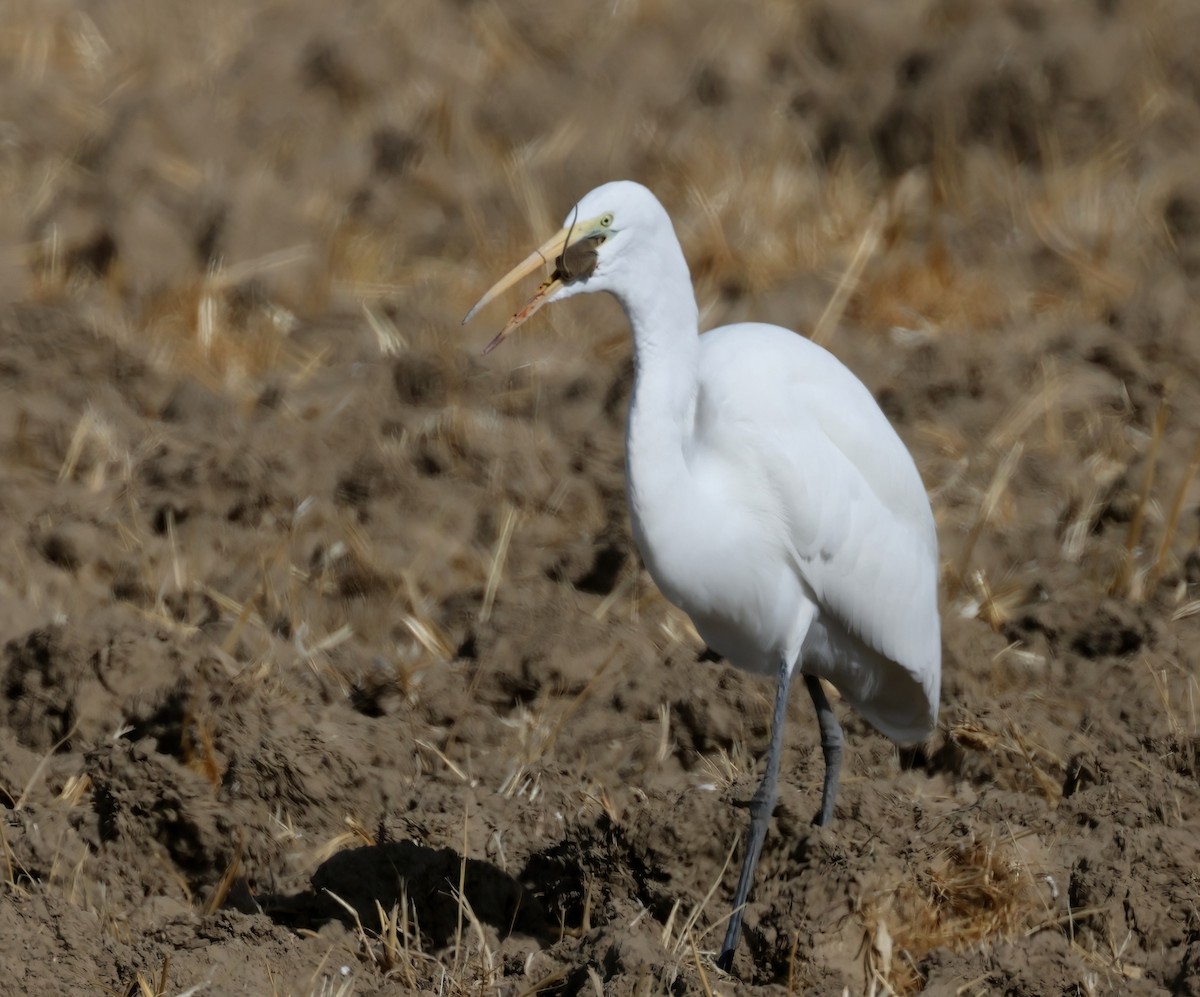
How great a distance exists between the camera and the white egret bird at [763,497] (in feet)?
11.8

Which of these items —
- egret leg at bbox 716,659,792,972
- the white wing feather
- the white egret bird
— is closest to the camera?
the white egret bird

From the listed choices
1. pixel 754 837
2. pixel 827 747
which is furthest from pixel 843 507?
pixel 754 837

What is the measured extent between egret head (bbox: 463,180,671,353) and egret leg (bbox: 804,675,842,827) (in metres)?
1.16

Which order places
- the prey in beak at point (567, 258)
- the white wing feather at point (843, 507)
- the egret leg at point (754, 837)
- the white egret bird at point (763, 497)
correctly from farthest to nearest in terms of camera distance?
the white wing feather at point (843, 507), the egret leg at point (754, 837), the white egret bird at point (763, 497), the prey in beak at point (567, 258)

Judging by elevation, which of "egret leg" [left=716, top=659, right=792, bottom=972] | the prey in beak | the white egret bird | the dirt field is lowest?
the dirt field

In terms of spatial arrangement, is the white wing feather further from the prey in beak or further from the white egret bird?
the prey in beak

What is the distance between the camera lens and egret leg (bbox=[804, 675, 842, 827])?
12.8ft

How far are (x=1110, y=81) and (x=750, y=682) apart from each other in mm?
4229

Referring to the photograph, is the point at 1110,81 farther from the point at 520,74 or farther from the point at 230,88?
the point at 230,88

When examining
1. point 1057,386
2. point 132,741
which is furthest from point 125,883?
point 1057,386

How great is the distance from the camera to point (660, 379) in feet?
12.0

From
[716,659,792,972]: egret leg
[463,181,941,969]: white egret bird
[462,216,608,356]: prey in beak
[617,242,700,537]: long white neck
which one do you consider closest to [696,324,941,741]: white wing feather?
[463,181,941,969]: white egret bird

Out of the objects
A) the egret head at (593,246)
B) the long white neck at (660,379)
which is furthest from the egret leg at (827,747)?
the egret head at (593,246)

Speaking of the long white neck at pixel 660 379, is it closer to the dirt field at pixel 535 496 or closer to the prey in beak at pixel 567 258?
the prey in beak at pixel 567 258
